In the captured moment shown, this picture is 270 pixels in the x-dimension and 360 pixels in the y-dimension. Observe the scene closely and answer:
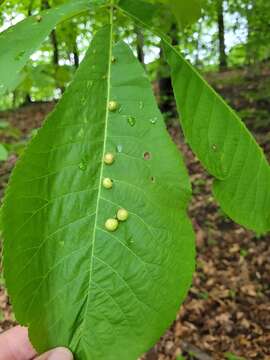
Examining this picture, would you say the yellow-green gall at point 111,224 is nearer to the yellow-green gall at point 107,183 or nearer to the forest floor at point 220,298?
the yellow-green gall at point 107,183

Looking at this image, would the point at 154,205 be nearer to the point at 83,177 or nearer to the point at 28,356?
the point at 83,177

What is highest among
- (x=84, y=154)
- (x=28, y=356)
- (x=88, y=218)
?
(x=84, y=154)

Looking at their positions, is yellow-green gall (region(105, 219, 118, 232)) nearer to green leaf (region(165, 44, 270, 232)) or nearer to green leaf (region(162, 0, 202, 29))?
green leaf (region(165, 44, 270, 232))

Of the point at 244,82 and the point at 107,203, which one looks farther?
the point at 244,82

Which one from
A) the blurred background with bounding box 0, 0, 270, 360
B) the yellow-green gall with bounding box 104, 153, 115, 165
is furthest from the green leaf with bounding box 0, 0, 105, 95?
the blurred background with bounding box 0, 0, 270, 360

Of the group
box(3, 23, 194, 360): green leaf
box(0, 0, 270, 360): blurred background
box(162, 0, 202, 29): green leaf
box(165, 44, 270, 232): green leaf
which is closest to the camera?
box(3, 23, 194, 360): green leaf

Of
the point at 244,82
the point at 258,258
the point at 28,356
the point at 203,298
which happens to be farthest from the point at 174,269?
the point at 244,82
